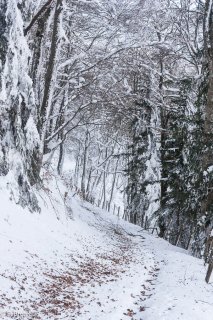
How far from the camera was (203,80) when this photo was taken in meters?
16.9

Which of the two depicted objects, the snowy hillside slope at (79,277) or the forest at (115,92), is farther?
the forest at (115,92)

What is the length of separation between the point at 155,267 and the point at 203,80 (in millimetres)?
7749

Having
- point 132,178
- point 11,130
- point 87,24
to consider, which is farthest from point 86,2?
point 132,178

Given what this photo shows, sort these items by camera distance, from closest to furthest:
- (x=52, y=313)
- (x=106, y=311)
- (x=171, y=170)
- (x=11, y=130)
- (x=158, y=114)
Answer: (x=52, y=313) → (x=106, y=311) → (x=11, y=130) → (x=171, y=170) → (x=158, y=114)

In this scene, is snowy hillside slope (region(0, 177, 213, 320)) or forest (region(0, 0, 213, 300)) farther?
forest (region(0, 0, 213, 300))

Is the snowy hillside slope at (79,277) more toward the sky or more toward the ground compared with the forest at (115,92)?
more toward the ground

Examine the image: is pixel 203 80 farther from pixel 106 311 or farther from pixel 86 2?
pixel 106 311

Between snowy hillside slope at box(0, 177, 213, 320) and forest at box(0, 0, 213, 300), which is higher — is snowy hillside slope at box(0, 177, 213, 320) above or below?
below

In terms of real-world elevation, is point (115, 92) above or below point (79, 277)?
above

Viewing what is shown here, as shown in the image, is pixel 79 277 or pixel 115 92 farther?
pixel 115 92

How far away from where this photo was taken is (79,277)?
991 centimetres

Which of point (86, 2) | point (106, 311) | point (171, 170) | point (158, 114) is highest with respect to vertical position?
point (86, 2)

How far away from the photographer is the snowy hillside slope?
294 inches

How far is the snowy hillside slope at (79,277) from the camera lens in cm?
748
